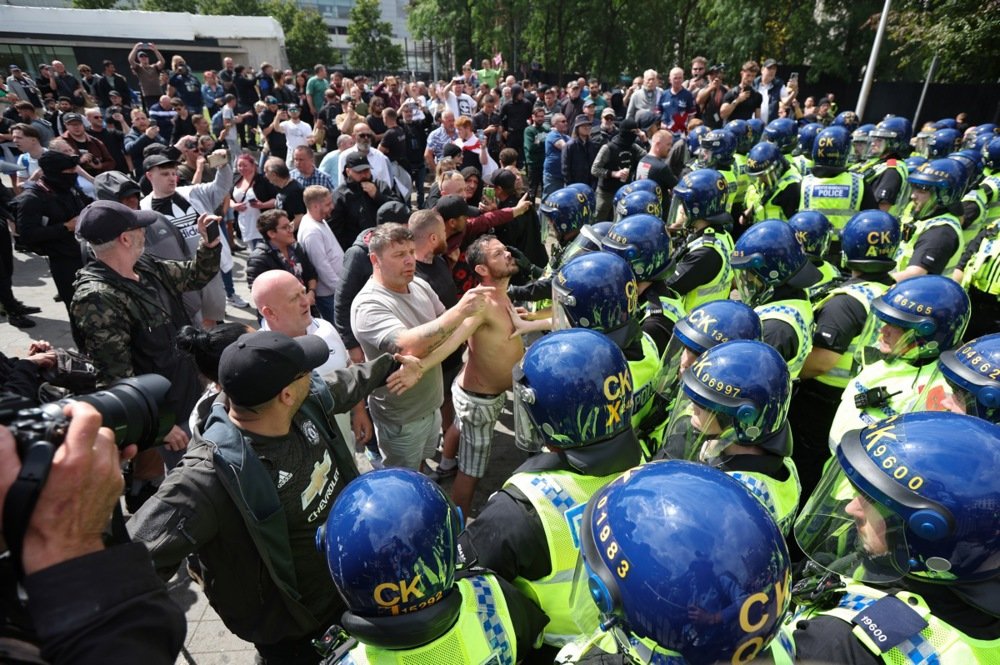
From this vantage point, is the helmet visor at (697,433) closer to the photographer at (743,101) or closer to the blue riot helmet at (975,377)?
the blue riot helmet at (975,377)

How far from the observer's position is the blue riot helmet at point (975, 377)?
229 centimetres

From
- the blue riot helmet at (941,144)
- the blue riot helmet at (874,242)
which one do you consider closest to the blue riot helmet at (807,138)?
the blue riot helmet at (941,144)

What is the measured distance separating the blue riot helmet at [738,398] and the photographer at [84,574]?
1939 millimetres

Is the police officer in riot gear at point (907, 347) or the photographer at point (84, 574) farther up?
the photographer at point (84, 574)

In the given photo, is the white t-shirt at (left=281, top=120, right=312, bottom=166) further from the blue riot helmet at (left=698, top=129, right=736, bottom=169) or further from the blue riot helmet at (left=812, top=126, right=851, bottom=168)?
the blue riot helmet at (left=812, top=126, right=851, bottom=168)

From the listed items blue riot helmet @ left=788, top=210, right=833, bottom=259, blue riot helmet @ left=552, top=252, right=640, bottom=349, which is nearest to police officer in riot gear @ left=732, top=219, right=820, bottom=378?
blue riot helmet @ left=788, top=210, right=833, bottom=259

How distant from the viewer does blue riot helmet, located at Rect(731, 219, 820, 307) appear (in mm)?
3740

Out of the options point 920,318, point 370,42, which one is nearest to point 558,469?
point 920,318

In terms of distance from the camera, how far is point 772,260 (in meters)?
3.74

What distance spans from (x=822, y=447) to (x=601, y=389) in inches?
89.5

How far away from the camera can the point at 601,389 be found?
214 cm

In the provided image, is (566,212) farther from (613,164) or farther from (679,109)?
(679,109)

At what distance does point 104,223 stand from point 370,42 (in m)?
55.9

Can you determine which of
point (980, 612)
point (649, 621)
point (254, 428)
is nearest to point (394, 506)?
point (649, 621)
